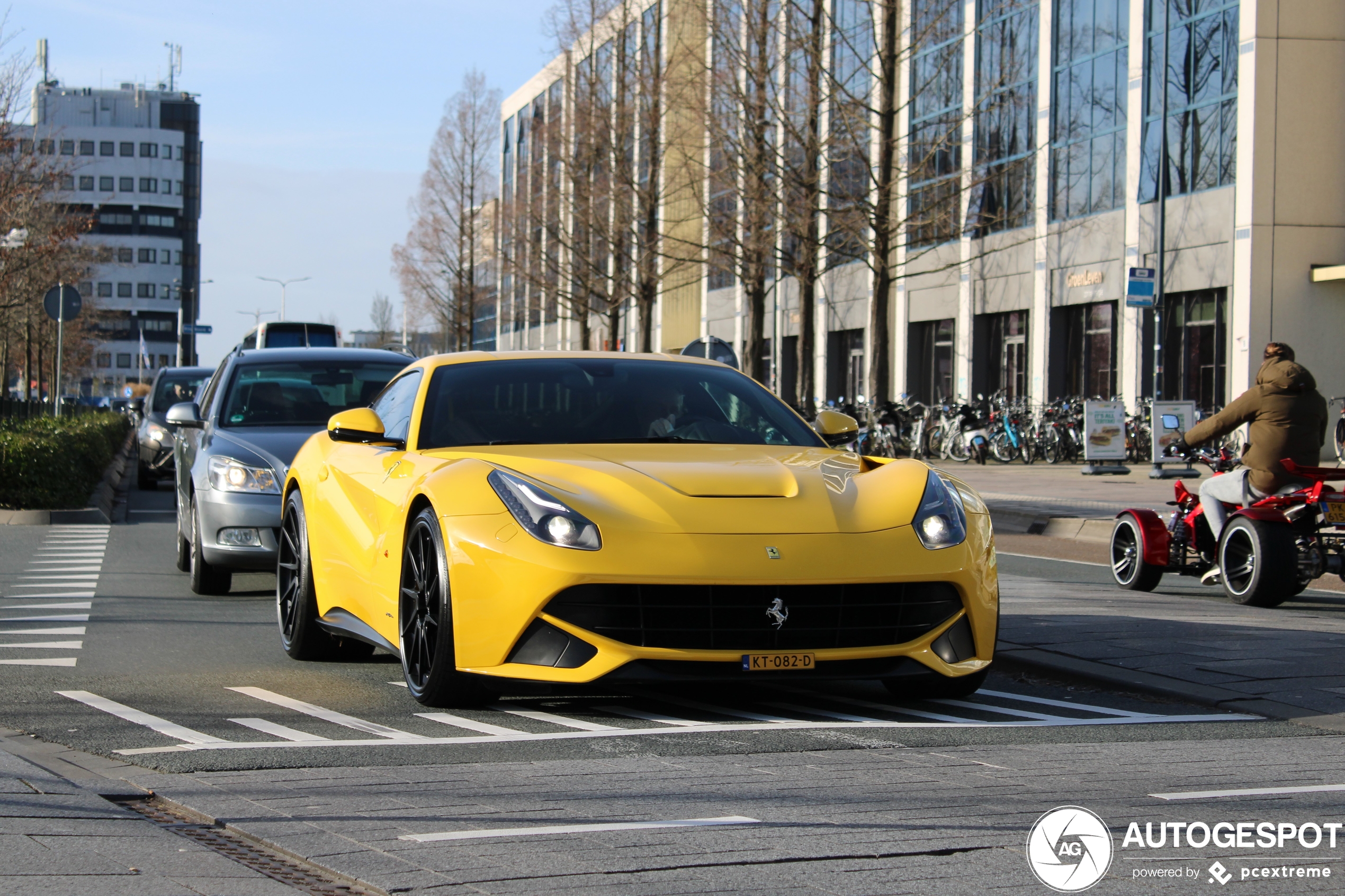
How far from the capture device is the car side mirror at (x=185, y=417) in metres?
10.8

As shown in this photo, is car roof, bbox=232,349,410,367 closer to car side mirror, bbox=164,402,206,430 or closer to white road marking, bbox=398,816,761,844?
car side mirror, bbox=164,402,206,430

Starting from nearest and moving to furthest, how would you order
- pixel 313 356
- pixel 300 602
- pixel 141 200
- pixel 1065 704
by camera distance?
1. pixel 1065 704
2. pixel 300 602
3. pixel 313 356
4. pixel 141 200

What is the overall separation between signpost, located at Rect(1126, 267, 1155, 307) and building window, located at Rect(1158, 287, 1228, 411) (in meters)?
3.22

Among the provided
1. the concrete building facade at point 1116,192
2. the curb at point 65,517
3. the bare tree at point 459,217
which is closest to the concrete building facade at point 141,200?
the bare tree at point 459,217

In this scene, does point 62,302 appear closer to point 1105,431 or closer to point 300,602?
point 1105,431

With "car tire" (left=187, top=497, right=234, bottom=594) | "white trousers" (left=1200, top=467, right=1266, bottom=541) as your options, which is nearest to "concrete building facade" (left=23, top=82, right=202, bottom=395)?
"car tire" (left=187, top=497, right=234, bottom=594)

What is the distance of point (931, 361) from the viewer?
42688 mm

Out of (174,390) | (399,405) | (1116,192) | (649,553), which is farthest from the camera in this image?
(1116,192)

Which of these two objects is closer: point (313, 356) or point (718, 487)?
point (718, 487)

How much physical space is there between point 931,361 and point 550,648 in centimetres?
3778

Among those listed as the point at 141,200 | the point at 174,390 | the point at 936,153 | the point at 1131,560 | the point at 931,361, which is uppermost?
the point at 141,200

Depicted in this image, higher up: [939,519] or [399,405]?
[399,405]

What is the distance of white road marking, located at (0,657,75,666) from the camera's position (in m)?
7.53

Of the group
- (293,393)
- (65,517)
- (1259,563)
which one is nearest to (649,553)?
(1259,563)
